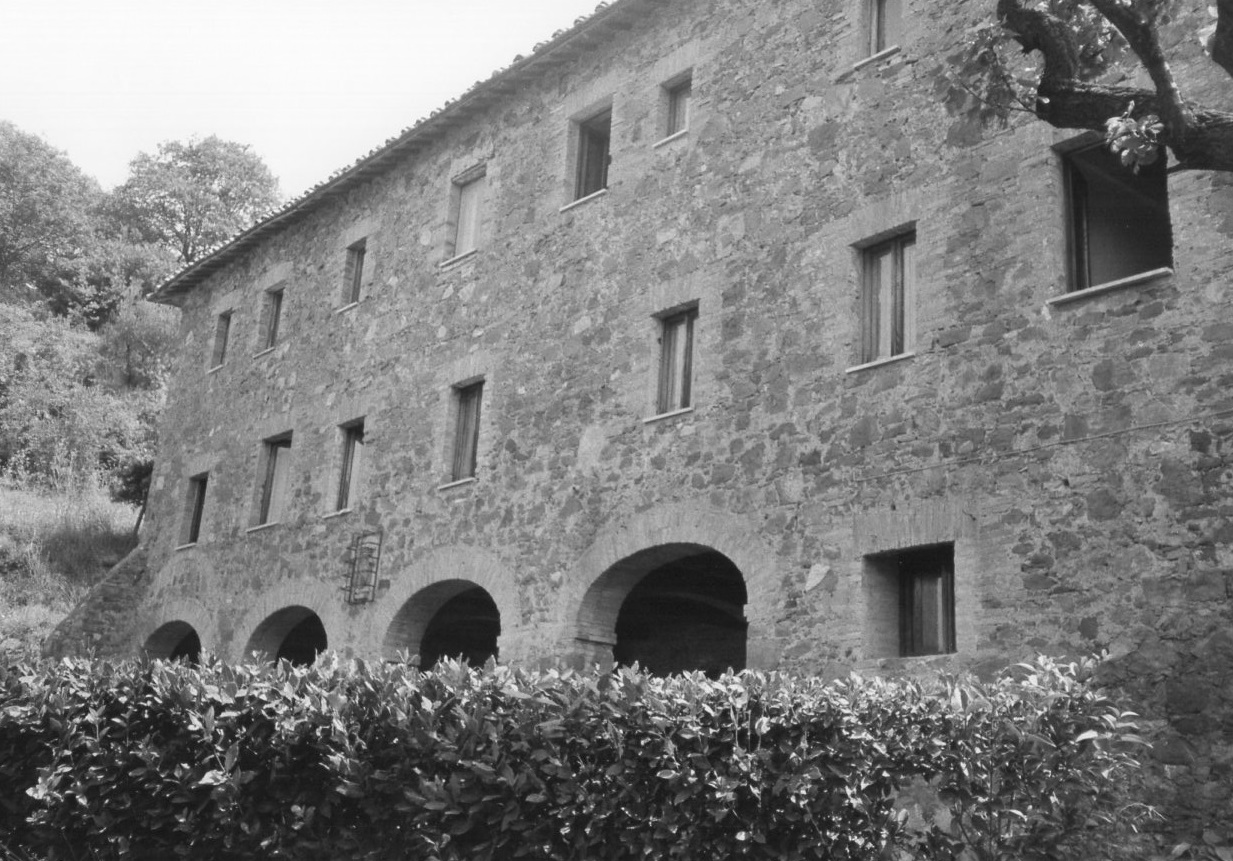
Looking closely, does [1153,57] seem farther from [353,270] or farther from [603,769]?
[353,270]

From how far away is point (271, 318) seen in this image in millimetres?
19359

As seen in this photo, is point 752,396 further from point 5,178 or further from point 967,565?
point 5,178

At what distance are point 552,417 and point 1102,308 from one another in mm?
5996

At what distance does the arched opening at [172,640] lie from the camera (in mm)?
18953

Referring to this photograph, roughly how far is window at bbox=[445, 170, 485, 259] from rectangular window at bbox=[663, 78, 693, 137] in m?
3.13

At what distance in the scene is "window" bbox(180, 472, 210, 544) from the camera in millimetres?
19328

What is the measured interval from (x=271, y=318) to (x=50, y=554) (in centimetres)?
738

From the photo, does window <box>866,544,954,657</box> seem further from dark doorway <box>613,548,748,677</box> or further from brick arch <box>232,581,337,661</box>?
brick arch <box>232,581,337,661</box>

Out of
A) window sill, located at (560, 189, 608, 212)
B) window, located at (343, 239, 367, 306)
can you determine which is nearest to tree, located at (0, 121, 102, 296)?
window, located at (343, 239, 367, 306)

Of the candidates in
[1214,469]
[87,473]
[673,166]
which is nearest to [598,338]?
[673,166]

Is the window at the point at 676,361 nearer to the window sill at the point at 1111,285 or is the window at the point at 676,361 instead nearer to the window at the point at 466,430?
the window at the point at 466,430

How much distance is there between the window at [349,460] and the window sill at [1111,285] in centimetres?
940

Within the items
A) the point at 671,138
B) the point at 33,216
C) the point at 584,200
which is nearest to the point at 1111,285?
the point at 671,138

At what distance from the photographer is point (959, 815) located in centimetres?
682
